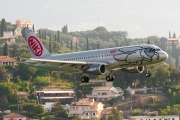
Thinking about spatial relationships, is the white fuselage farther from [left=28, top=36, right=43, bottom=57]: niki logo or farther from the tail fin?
[left=28, top=36, right=43, bottom=57]: niki logo

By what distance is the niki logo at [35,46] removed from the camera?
146m

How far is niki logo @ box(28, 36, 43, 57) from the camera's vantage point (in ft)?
479

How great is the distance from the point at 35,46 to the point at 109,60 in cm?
2114

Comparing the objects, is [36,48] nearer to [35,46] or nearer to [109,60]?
[35,46]

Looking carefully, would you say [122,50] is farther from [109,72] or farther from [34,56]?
[34,56]

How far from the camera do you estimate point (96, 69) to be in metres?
129

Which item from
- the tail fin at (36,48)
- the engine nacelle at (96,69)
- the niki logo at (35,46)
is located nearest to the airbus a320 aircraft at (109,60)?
the engine nacelle at (96,69)

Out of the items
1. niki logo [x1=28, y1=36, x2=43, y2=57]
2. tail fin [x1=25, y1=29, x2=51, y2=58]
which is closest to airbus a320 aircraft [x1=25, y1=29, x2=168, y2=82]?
tail fin [x1=25, y1=29, x2=51, y2=58]

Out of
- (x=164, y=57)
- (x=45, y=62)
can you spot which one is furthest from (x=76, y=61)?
(x=164, y=57)

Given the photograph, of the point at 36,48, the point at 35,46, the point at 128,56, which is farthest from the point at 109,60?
the point at 35,46

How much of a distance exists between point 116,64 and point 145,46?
15.0 ft

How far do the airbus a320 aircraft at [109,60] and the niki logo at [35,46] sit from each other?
8810 millimetres

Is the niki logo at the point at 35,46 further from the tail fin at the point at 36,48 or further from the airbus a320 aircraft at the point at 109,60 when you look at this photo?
the airbus a320 aircraft at the point at 109,60

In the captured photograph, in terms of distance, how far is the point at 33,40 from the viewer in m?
148
